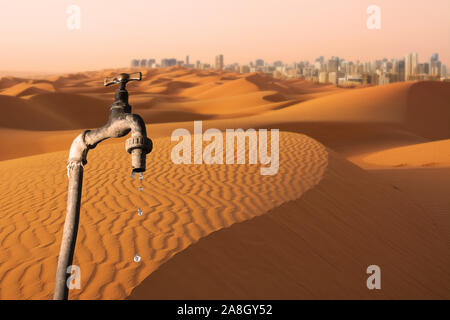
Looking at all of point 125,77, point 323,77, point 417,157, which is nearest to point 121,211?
point 125,77

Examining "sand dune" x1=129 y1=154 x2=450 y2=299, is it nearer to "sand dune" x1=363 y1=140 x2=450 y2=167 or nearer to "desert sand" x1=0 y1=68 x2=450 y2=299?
"desert sand" x1=0 y1=68 x2=450 y2=299

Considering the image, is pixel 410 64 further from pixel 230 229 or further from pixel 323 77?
pixel 230 229

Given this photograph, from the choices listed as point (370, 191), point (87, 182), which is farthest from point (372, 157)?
point (87, 182)

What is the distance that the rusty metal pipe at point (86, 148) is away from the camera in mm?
2957

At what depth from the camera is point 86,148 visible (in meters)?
3.30

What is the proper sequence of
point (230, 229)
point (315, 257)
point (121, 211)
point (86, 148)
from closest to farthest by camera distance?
point (86, 148), point (315, 257), point (230, 229), point (121, 211)

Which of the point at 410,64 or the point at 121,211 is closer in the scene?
the point at 121,211

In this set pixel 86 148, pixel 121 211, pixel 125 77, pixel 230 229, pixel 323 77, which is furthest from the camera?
pixel 323 77

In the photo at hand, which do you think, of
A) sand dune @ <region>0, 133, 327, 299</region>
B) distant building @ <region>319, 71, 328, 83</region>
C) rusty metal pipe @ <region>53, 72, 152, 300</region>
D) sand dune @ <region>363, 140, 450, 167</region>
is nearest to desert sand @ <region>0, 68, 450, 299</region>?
sand dune @ <region>0, 133, 327, 299</region>

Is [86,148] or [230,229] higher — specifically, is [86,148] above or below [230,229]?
above

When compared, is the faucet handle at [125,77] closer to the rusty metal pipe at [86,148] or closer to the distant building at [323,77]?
the rusty metal pipe at [86,148]

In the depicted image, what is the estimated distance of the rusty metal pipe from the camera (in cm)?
296

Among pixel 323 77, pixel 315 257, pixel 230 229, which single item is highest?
pixel 323 77

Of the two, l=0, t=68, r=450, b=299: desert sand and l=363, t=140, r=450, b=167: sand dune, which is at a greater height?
l=0, t=68, r=450, b=299: desert sand
